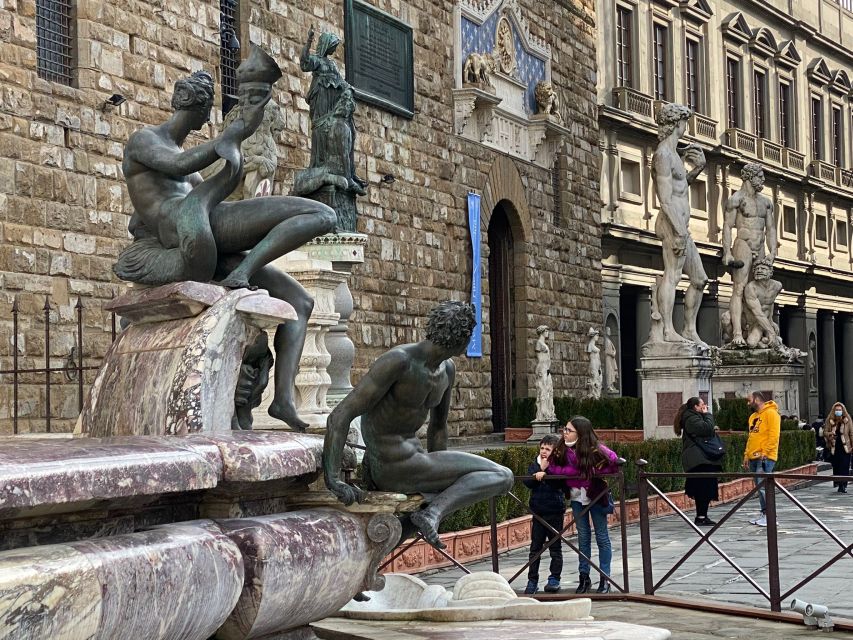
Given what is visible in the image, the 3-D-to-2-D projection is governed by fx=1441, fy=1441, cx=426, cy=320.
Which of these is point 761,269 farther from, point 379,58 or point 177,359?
point 177,359

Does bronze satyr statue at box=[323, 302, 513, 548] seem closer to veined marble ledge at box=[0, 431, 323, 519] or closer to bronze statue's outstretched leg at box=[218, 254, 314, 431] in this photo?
bronze statue's outstretched leg at box=[218, 254, 314, 431]

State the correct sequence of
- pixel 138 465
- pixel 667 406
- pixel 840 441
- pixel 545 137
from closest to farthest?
pixel 138 465 < pixel 840 441 < pixel 667 406 < pixel 545 137

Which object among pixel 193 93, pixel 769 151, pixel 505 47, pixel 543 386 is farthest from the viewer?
pixel 769 151

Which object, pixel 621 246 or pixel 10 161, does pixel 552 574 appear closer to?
pixel 10 161

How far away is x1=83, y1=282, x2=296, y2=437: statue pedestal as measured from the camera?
18.6 ft

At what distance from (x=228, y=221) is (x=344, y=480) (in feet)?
4.21

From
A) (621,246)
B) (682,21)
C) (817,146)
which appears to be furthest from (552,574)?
(817,146)

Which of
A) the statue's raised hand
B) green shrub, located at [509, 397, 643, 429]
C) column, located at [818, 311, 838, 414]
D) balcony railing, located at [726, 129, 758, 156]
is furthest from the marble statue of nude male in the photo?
column, located at [818, 311, 838, 414]

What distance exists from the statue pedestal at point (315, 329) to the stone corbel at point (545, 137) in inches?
653

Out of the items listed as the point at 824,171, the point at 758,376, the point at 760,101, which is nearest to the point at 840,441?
the point at 758,376

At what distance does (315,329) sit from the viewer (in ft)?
39.0

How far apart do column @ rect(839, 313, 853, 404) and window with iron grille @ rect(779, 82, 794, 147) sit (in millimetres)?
7647

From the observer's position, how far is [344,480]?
584 cm

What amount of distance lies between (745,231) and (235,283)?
20.7m
